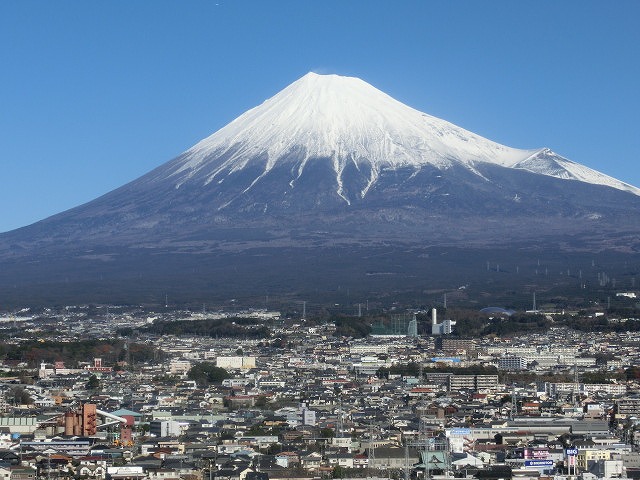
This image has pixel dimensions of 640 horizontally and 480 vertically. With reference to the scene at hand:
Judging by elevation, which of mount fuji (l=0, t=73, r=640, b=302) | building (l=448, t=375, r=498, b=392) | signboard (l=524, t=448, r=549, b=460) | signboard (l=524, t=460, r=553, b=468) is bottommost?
signboard (l=524, t=460, r=553, b=468)

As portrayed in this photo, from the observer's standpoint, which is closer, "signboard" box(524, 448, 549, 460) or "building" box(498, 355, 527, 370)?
"signboard" box(524, 448, 549, 460)

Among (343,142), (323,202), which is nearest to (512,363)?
(323,202)

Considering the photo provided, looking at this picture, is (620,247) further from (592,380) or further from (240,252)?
(592,380)

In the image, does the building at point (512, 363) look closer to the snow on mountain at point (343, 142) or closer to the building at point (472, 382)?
the building at point (472, 382)

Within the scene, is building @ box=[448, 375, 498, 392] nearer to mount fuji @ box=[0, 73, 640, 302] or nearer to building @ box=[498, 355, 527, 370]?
building @ box=[498, 355, 527, 370]

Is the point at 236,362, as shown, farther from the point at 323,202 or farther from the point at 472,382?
the point at 323,202

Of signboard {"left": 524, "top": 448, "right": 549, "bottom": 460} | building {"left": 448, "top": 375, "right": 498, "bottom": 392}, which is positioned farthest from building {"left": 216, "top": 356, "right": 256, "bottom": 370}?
signboard {"left": 524, "top": 448, "right": 549, "bottom": 460}
